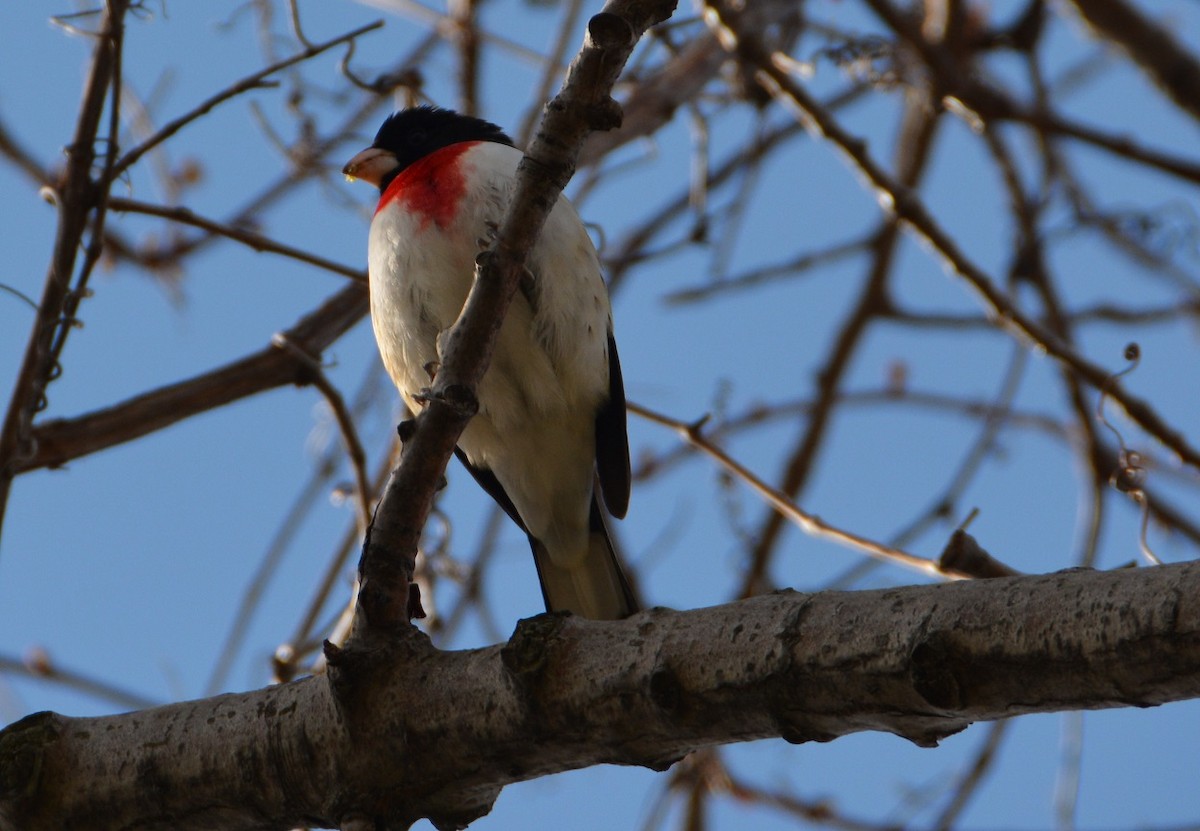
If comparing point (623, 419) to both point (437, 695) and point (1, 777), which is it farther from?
point (1, 777)

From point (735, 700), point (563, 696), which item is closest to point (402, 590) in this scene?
point (563, 696)

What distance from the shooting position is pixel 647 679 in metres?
2.04

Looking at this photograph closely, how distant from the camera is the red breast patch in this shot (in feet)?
11.4

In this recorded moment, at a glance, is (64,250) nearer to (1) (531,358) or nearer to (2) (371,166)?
(1) (531,358)

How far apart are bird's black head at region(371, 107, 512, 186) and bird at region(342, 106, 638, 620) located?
0.43 m

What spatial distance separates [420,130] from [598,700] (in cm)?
279

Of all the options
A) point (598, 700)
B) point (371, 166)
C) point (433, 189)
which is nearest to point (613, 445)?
point (433, 189)

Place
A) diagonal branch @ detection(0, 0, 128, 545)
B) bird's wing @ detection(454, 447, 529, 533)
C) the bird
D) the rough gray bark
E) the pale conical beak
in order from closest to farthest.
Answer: the rough gray bark < diagonal branch @ detection(0, 0, 128, 545) < the bird < bird's wing @ detection(454, 447, 529, 533) < the pale conical beak

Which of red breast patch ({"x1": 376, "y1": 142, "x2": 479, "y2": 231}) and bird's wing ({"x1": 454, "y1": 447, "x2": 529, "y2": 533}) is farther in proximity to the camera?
bird's wing ({"x1": 454, "y1": 447, "x2": 529, "y2": 533})

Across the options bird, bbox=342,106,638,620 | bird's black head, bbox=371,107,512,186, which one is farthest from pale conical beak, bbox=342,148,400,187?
bird, bbox=342,106,638,620

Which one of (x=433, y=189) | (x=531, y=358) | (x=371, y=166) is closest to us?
Answer: (x=531, y=358)

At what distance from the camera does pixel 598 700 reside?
2072 millimetres

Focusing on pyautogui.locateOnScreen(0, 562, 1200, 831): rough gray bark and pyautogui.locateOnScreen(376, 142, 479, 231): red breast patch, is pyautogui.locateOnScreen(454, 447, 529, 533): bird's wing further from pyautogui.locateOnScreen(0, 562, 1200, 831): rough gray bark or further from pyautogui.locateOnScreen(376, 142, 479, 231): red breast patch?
pyautogui.locateOnScreen(0, 562, 1200, 831): rough gray bark

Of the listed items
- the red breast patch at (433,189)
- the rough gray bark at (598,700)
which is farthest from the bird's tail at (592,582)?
the rough gray bark at (598,700)
